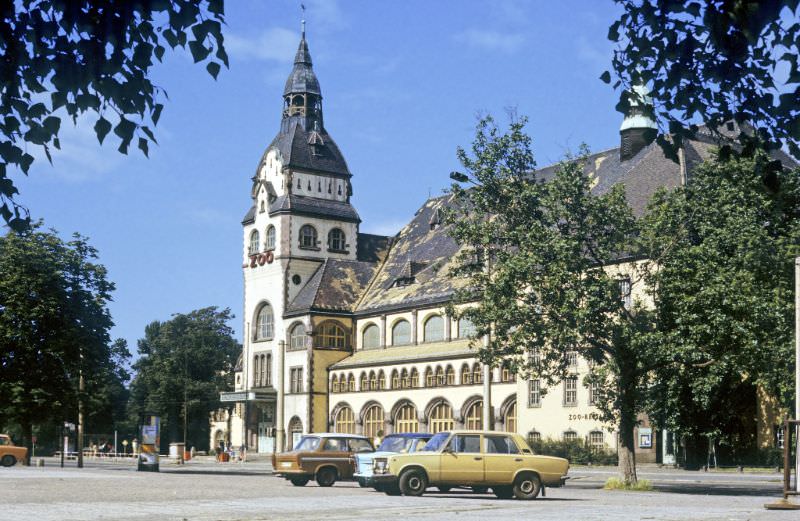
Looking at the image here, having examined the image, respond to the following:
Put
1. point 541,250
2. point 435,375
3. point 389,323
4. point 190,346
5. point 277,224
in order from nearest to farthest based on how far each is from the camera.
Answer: point 541,250 < point 435,375 < point 389,323 < point 277,224 < point 190,346

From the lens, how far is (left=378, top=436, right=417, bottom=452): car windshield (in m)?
33.7

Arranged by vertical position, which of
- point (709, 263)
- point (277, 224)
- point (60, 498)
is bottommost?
point (60, 498)

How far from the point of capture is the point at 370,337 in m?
86.1

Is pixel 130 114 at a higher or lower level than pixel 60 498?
higher

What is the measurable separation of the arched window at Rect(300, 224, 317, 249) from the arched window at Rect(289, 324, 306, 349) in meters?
6.70

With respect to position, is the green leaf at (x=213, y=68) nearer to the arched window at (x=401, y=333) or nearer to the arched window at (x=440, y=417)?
the arched window at (x=440, y=417)

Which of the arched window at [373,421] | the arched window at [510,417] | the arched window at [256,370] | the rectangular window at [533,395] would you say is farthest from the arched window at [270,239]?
the rectangular window at [533,395]

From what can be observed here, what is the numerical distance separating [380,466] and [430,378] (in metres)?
47.7

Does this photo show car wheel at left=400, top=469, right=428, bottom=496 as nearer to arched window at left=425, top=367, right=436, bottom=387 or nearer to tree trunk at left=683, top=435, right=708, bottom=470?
tree trunk at left=683, top=435, right=708, bottom=470

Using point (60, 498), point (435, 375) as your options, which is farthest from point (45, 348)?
point (60, 498)

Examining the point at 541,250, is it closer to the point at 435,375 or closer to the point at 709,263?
the point at 709,263

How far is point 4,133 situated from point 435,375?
6573cm

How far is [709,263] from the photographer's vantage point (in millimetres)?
36531

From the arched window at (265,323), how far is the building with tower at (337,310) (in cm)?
14
